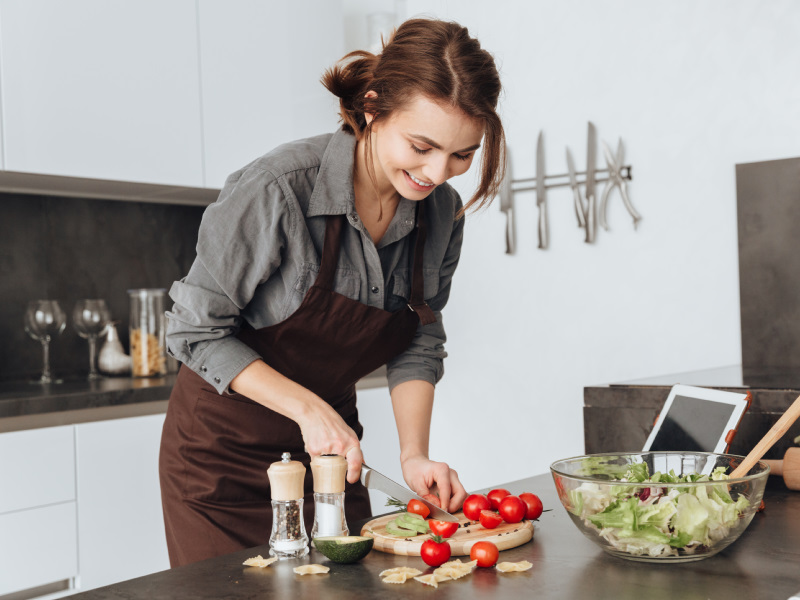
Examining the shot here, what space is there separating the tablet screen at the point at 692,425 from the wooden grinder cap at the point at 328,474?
0.56 m

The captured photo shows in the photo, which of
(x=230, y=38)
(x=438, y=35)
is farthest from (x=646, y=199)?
(x=438, y=35)

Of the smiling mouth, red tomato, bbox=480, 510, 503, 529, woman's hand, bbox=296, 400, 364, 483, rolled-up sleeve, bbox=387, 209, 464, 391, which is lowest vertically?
red tomato, bbox=480, 510, 503, 529

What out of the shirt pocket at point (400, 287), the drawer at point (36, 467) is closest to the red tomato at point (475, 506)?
the shirt pocket at point (400, 287)

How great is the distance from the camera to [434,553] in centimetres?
93

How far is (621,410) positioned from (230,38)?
1.69 metres

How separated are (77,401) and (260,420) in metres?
0.84

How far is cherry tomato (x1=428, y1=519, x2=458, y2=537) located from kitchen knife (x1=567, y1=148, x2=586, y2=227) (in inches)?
74.7

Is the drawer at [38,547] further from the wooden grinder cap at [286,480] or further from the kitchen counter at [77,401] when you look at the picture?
the wooden grinder cap at [286,480]

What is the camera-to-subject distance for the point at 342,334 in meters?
1.48

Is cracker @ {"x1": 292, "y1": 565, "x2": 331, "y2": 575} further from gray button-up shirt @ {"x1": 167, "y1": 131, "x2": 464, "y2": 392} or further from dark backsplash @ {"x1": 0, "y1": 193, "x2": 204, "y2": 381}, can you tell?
dark backsplash @ {"x1": 0, "y1": 193, "x2": 204, "y2": 381}

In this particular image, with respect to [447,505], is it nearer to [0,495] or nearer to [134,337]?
[0,495]

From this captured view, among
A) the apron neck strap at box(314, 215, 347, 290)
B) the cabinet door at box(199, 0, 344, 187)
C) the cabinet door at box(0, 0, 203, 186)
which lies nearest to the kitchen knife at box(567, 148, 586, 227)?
the cabinet door at box(199, 0, 344, 187)

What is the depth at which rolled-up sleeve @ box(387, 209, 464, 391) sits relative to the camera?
A: 5.24 ft

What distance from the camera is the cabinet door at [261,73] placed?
8.72 feet
